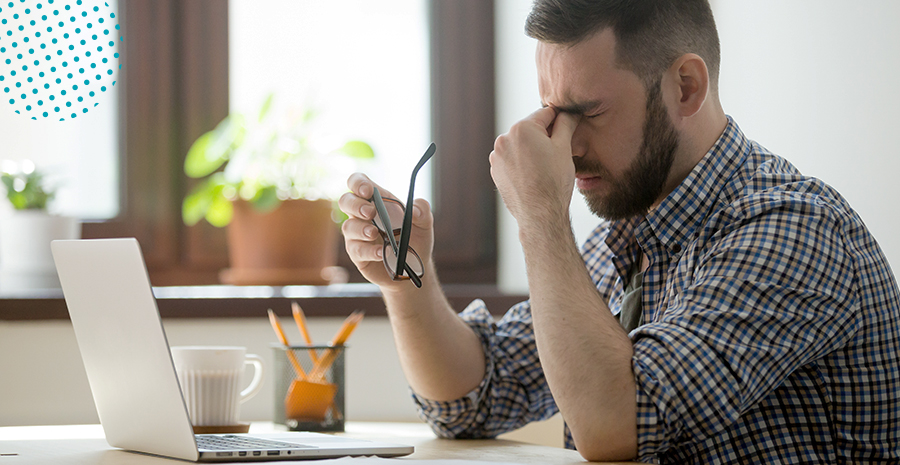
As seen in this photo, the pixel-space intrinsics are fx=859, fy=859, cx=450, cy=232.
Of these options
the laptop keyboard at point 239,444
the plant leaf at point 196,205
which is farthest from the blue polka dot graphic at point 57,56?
the laptop keyboard at point 239,444

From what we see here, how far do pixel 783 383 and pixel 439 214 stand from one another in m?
1.23

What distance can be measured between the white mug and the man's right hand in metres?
0.22

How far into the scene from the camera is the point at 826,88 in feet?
4.26

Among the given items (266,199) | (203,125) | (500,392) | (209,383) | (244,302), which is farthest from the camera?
(203,125)

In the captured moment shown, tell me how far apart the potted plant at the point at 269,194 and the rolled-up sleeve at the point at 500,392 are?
26.7 inches

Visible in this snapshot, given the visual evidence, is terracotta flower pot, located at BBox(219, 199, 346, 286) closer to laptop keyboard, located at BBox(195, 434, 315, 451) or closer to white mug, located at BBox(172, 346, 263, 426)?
white mug, located at BBox(172, 346, 263, 426)

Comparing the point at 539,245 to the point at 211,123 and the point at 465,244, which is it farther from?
the point at 211,123

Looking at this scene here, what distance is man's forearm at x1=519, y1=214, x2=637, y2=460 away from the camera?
904 mm

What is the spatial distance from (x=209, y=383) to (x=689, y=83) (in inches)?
30.3

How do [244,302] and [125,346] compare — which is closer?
[125,346]

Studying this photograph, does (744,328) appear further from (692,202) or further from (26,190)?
(26,190)

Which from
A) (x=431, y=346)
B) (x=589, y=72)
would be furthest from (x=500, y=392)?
(x=589, y=72)

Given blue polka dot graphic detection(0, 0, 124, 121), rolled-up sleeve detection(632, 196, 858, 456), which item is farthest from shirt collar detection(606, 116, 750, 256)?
blue polka dot graphic detection(0, 0, 124, 121)

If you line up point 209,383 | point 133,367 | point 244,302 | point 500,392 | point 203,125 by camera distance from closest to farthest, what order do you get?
point 133,367 < point 209,383 < point 500,392 < point 244,302 < point 203,125
